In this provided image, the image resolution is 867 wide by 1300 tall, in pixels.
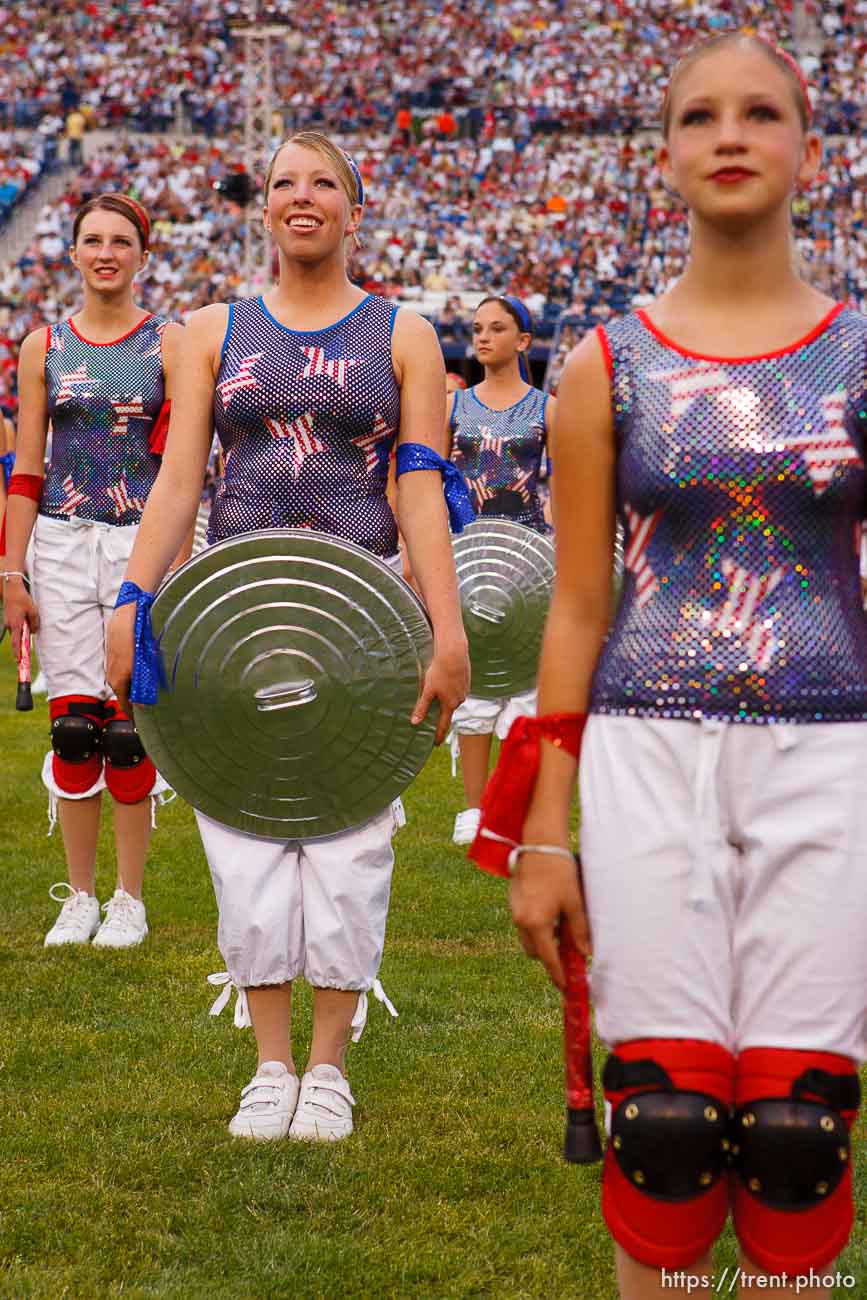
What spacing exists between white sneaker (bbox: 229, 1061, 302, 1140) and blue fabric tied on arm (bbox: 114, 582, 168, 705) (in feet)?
3.35

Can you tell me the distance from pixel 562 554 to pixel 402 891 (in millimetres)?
4473

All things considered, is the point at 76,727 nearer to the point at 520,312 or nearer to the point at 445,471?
the point at 445,471

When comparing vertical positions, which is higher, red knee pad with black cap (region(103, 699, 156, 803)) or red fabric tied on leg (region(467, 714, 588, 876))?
red fabric tied on leg (region(467, 714, 588, 876))

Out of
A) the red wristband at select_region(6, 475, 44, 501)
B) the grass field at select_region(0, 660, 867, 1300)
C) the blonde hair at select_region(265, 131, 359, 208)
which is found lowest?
the grass field at select_region(0, 660, 867, 1300)

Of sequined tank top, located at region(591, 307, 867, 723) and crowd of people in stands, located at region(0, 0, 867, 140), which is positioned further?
crowd of people in stands, located at region(0, 0, 867, 140)

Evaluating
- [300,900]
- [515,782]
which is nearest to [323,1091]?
[300,900]

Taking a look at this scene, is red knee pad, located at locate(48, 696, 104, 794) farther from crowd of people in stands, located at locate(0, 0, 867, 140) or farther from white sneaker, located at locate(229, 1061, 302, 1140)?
crowd of people in stands, located at locate(0, 0, 867, 140)

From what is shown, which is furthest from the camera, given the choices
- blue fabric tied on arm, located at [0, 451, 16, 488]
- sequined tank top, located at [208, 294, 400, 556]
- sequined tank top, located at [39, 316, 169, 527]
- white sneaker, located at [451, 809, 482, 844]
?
white sneaker, located at [451, 809, 482, 844]

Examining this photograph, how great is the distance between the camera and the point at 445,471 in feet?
13.7

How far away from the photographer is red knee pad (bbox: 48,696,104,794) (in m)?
5.93

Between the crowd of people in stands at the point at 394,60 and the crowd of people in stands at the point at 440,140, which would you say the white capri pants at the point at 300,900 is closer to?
the crowd of people in stands at the point at 440,140

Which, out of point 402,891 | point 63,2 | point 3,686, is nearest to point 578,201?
point 63,2

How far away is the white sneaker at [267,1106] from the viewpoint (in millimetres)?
4109

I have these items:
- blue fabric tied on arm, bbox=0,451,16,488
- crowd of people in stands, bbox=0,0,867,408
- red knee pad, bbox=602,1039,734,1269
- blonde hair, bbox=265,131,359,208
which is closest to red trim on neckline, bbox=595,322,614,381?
red knee pad, bbox=602,1039,734,1269
